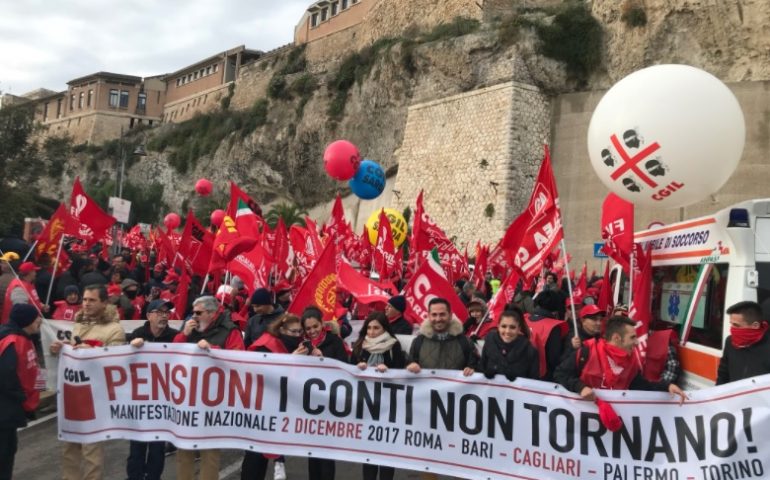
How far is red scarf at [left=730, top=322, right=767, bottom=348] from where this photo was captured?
4.36m

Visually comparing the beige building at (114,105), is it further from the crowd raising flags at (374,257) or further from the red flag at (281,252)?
the red flag at (281,252)

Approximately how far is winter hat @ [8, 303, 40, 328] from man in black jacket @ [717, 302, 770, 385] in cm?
461

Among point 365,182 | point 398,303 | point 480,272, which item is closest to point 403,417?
point 398,303

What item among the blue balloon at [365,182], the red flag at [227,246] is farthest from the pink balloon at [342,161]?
the red flag at [227,246]

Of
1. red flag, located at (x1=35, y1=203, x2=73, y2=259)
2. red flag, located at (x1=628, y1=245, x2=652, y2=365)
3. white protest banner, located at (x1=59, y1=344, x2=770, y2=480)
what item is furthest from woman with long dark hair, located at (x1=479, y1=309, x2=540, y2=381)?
red flag, located at (x1=35, y1=203, x2=73, y2=259)

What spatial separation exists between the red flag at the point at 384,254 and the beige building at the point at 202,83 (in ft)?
167

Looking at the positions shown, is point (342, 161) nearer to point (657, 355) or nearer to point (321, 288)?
point (321, 288)

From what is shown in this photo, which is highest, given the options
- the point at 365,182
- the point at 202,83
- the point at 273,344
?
the point at 202,83

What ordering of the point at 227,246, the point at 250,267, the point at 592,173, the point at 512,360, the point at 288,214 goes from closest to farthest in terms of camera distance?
the point at 512,360
the point at 227,246
the point at 250,267
the point at 592,173
the point at 288,214

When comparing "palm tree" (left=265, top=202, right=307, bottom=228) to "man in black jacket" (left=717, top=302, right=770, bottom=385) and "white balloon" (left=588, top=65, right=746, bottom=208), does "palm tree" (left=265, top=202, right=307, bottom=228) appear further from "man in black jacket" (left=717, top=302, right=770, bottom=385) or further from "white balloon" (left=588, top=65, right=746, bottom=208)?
"man in black jacket" (left=717, top=302, right=770, bottom=385)

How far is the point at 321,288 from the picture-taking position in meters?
6.62

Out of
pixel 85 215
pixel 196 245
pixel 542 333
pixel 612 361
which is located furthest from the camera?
pixel 196 245

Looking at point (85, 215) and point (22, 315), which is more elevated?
point (85, 215)

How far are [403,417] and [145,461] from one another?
2.03 metres
